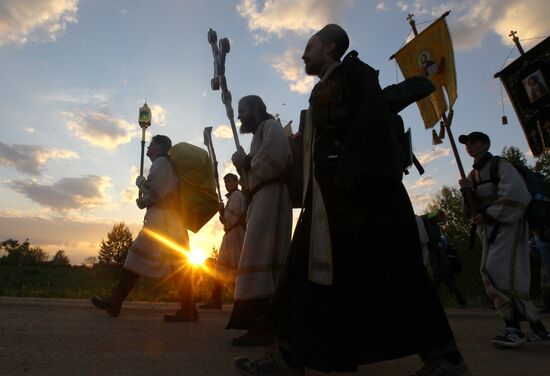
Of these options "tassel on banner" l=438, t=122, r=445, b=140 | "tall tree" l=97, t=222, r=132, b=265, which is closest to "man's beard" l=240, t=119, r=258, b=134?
"tassel on banner" l=438, t=122, r=445, b=140

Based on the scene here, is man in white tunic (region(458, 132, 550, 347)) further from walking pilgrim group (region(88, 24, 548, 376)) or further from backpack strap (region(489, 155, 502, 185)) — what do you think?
walking pilgrim group (region(88, 24, 548, 376))

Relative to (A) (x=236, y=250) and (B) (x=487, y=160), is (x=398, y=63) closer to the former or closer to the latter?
(B) (x=487, y=160)

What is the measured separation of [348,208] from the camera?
101 inches

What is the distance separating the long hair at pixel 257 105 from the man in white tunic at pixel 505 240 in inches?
91.1

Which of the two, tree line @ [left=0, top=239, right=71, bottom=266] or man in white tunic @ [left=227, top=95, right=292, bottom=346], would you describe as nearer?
man in white tunic @ [left=227, top=95, right=292, bottom=346]

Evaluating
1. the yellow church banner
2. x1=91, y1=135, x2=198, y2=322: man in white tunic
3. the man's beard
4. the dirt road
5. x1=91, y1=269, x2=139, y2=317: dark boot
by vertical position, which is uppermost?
the yellow church banner

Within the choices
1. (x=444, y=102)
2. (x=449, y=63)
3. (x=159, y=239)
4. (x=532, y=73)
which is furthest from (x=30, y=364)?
(x=532, y=73)

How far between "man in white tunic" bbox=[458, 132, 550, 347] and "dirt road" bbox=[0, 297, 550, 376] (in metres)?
0.29

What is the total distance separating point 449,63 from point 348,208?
5.83 m

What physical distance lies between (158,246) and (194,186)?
869 millimetres

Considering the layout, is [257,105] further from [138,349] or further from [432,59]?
[432,59]

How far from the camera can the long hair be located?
14.6 ft

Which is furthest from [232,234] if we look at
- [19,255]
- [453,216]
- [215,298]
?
[19,255]

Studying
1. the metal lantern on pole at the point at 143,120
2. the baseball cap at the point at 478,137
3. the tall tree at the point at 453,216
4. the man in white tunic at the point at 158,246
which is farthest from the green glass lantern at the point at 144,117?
the tall tree at the point at 453,216
